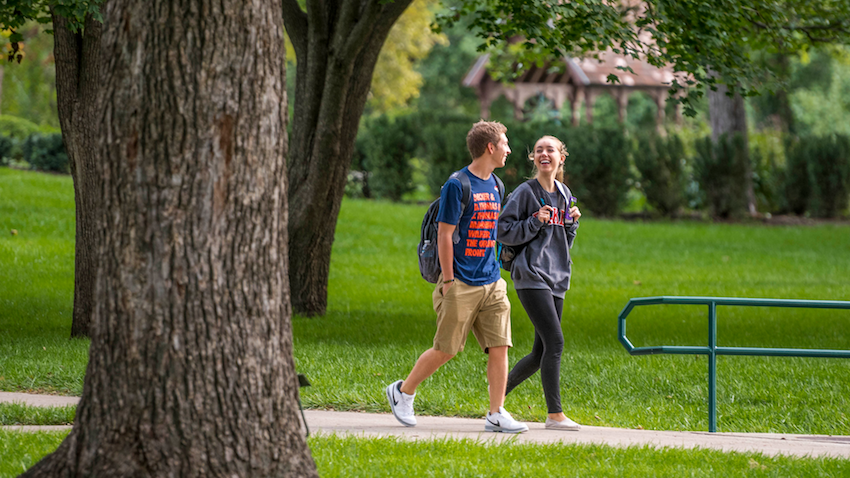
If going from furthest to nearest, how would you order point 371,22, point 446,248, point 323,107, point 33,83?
1. point 33,83
2. point 323,107
3. point 371,22
4. point 446,248

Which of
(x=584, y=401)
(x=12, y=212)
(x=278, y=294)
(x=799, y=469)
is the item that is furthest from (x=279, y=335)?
(x=12, y=212)

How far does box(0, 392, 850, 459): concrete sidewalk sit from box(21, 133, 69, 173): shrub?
61.0 feet

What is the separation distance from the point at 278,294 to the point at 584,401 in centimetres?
363

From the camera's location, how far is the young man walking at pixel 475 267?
5055mm

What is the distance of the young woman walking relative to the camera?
5316 millimetres

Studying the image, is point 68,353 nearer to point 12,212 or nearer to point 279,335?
point 279,335

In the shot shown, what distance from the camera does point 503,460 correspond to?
4.78 metres

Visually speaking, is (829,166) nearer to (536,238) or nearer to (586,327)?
(586,327)

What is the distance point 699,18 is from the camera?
354 inches

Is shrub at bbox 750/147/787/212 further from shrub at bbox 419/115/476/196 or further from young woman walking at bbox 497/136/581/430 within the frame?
young woman walking at bbox 497/136/581/430

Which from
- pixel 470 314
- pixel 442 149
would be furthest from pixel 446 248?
pixel 442 149

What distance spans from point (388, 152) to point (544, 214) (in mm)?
17253

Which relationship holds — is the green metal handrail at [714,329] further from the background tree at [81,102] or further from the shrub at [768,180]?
the shrub at [768,180]

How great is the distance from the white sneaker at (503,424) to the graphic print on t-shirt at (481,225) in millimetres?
1005
